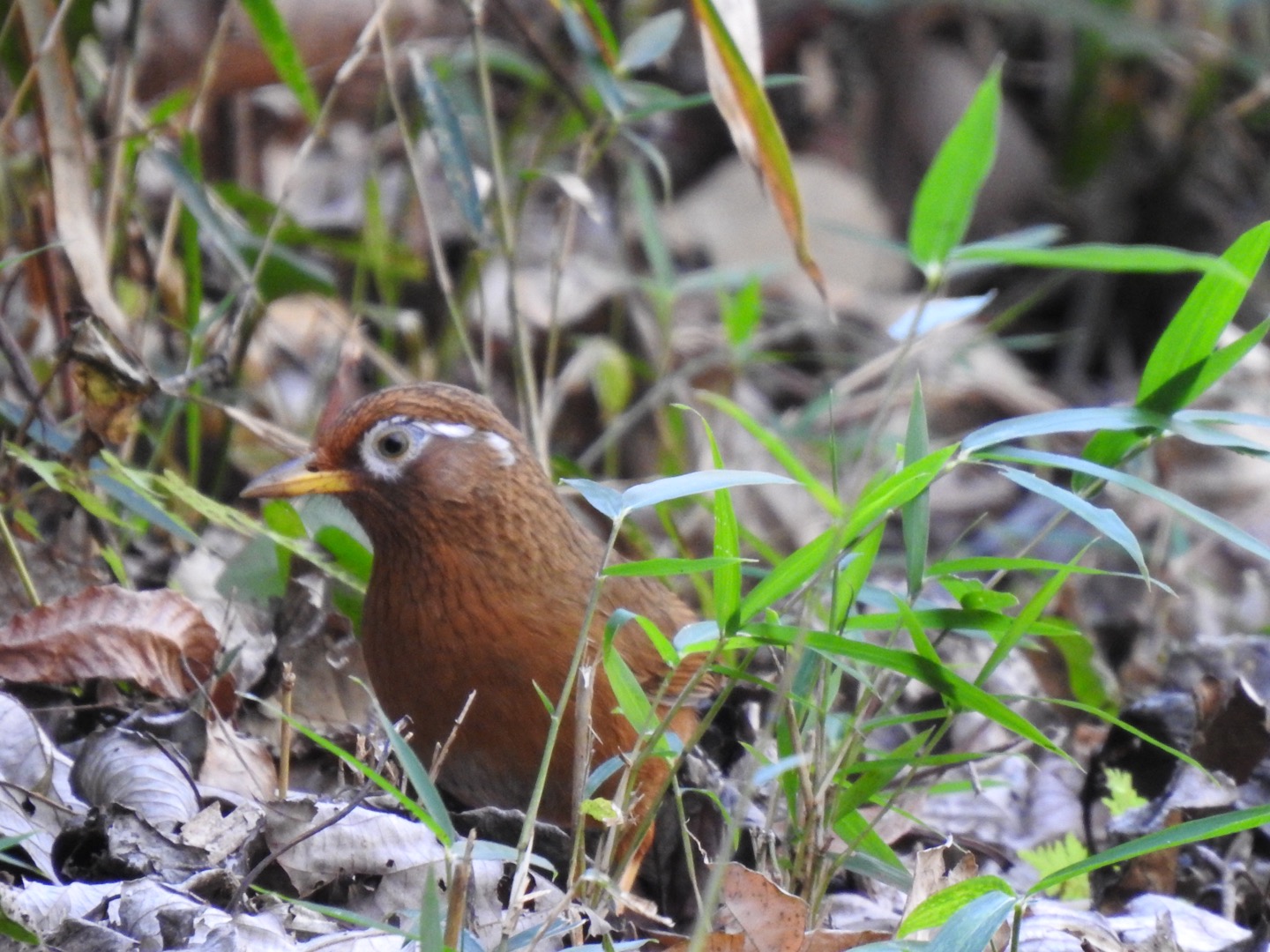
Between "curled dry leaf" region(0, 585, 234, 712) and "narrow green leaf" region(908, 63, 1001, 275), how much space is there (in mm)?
1552

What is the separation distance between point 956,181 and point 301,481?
1.47m

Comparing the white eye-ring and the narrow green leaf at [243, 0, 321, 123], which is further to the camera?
the narrow green leaf at [243, 0, 321, 123]

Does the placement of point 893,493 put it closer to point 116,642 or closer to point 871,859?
point 871,859

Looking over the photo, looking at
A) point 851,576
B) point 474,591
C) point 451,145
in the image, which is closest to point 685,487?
point 851,576

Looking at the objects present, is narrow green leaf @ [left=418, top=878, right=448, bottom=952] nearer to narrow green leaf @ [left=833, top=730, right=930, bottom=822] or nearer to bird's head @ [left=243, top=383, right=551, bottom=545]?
narrow green leaf @ [left=833, top=730, right=930, bottom=822]

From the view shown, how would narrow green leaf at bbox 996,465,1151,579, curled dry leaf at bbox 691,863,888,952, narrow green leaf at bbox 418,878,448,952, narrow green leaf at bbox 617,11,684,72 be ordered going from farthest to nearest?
1. narrow green leaf at bbox 617,11,684,72
2. curled dry leaf at bbox 691,863,888,952
3. narrow green leaf at bbox 996,465,1151,579
4. narrow green leaf at bbox 418,878,448,952

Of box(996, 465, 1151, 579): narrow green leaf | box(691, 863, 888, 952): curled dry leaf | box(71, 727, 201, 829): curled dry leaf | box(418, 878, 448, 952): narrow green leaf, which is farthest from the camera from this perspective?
box(71, 727, 201, 829): curled dry leaf

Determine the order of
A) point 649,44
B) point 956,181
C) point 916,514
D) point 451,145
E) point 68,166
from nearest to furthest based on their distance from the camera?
point 956,181 < point 916,514 < point 68,166 < point 451,145 < point 649,44

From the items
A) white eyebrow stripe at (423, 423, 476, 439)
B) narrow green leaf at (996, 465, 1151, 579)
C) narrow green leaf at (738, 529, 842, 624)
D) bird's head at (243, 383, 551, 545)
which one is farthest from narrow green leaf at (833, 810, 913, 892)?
white eyebrow stripe at (423, 423, 476, 439)

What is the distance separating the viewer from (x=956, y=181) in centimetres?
251

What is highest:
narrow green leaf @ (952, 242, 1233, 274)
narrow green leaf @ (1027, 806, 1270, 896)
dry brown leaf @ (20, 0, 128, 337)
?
dry brown leaf @ (20, 0, 128, 337)

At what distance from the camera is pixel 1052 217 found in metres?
8.66

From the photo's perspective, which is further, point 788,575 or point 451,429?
point 451,429

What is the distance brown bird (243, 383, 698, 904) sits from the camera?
3.00m
